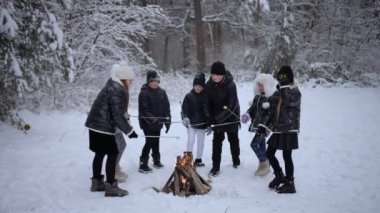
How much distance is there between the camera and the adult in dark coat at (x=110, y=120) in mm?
5414

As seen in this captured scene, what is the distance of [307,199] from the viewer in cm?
563

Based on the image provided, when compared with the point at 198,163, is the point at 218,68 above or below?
above

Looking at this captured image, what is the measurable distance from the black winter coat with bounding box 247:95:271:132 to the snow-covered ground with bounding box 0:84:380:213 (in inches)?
40.3

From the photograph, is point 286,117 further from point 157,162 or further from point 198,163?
point 157,162

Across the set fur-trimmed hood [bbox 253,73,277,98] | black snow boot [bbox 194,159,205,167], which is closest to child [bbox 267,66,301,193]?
fur-trimmed hood [bbox 253,73,277,98]

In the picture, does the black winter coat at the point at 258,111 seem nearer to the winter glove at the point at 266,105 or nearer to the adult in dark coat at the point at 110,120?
the winter glove at the point at 266,105

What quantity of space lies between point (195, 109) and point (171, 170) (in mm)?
1217

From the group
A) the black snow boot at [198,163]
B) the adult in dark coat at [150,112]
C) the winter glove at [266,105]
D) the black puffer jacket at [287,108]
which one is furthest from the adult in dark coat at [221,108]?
the black puffer jacket at [287,108]

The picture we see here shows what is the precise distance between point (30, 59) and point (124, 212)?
15.3 feet

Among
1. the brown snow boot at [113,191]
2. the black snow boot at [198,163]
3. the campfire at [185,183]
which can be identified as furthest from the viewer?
the black snow boot at [198,163]

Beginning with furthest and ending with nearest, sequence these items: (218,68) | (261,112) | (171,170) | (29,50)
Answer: (29,50)
(171,170)
(218,68)
(261,112)

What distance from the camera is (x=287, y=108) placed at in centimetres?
581

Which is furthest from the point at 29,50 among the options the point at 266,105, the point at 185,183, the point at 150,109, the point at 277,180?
the point at 277,180

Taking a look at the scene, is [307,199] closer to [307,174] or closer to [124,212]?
[307,174]
